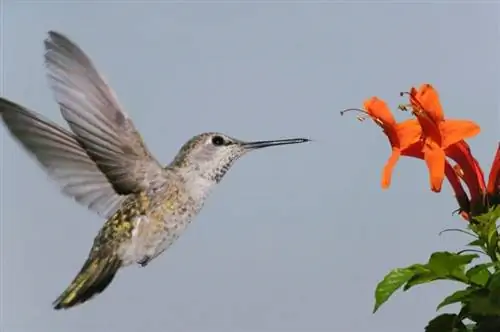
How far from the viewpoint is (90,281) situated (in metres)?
2.45

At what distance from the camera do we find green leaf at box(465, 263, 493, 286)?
1.38m

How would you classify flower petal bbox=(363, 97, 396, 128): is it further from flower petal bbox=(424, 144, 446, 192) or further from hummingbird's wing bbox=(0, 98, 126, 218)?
hummingbird's wing bbox=(0, 98, 126, 218)

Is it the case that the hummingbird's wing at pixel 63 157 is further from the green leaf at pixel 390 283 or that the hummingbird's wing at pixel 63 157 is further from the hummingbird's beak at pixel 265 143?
the green leaf at pixel 390 283

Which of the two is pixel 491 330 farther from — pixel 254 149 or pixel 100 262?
pixel 100 262

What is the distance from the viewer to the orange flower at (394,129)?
5.33 ft

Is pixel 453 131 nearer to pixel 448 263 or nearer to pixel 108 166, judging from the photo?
pixel 448 263

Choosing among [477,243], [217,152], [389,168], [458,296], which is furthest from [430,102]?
[217,152]

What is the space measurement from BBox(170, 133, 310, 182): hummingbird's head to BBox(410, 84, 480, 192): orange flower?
68 cm

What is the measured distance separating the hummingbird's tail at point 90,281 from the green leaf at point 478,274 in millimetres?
1308

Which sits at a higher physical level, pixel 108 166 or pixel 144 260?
pixel 108 166

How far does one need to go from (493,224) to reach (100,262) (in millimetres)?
1348

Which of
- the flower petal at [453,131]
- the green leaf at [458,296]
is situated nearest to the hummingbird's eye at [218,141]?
the flower petal at [453,131]

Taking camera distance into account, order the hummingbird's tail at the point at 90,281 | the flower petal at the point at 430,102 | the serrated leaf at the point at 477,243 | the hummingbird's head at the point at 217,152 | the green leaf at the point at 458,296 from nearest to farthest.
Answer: the green leaf at the point at 458,296 → the serrated leaf at the point at 477,243 → the flower petal at the point at 430,102 → the hummingbird's head at the point at 217,152 → the hummingbird's tail at the point at 90,281

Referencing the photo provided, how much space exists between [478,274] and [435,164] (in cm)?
25
